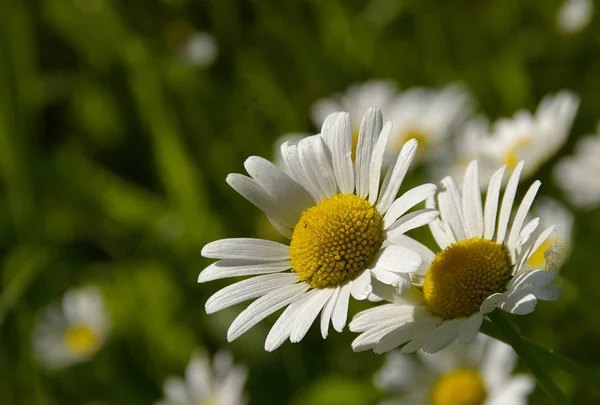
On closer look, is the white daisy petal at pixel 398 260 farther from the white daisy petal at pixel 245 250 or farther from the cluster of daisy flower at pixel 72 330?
the cluster of daisy flower at pixel 72 330

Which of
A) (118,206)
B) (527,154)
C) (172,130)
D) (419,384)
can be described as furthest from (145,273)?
(527,154)

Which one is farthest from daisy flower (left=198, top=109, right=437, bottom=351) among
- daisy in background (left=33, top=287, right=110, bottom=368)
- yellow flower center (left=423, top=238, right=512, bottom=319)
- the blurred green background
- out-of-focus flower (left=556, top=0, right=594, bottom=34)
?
out-of-focus flower (left=556, top=0, right=594, bottom=34)

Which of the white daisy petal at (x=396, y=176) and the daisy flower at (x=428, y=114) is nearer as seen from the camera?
the white daisy petal at (x=396, y=176)

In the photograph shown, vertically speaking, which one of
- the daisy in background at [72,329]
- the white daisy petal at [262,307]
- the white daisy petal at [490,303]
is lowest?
the white daisy petal at [490,303]

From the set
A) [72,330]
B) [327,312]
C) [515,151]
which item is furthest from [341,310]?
[72,330]

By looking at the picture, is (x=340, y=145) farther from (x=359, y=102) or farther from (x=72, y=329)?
(x=72, y=329)

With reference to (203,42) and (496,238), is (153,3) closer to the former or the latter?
(203,42)

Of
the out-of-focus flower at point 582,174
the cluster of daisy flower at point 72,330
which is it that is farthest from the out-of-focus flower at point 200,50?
the out-of-focus flower at point 582,174
